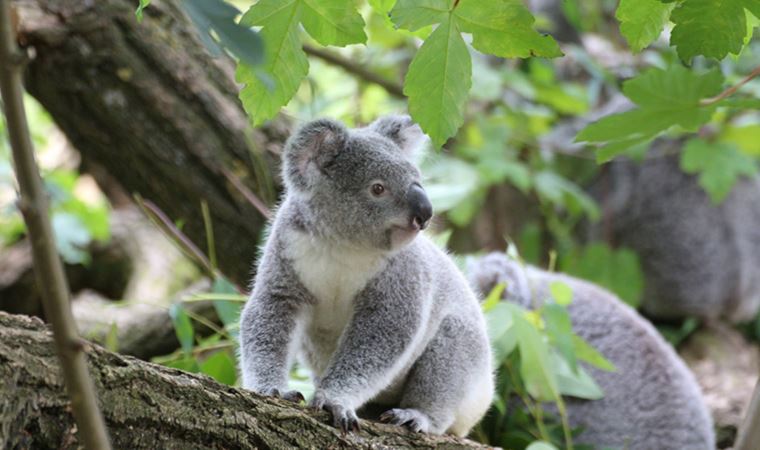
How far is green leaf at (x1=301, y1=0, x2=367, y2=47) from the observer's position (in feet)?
4.65

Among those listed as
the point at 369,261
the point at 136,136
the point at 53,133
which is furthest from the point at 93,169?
the point at 369,261

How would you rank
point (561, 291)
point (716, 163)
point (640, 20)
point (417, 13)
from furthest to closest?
point (716, 163) → point (561, 291) → point (640, 20) → point (417, 13)

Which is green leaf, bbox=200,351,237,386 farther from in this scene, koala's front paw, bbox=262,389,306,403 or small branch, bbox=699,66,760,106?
small branch, bbox=699,66,760,106

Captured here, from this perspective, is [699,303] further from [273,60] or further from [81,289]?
[273,60]

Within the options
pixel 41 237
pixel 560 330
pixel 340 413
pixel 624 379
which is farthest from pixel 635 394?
pixel 41 237

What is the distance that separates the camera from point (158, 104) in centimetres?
359

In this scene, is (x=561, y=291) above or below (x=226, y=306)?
above

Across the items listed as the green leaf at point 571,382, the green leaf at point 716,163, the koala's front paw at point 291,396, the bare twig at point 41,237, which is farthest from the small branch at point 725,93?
the green leaf at point 716,163

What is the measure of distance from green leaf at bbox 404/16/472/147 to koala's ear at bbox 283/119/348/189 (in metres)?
0.92

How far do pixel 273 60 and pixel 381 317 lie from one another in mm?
1038

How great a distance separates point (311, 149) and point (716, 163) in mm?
2950

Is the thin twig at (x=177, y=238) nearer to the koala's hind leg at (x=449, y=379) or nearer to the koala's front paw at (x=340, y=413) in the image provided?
the koala's hind leg at (x=449, y=379)

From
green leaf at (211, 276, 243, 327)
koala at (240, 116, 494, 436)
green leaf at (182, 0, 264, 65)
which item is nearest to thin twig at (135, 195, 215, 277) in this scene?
green leaf at (211, 276, 243, 327)

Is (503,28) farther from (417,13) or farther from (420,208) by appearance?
(420,208)
